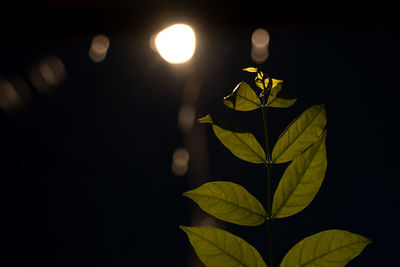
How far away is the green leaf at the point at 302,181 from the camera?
0.30m

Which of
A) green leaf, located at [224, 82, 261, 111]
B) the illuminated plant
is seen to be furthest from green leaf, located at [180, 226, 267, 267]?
green leaf, located at [224, 82, 261, 111]

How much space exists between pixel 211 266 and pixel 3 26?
1322mm

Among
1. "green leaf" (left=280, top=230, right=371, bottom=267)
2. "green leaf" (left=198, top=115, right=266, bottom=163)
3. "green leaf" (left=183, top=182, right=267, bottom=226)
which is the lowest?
"green leaf" (left=280, top=230, right=371, bottom=267)

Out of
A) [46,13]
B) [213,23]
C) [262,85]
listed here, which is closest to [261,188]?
[213,23]

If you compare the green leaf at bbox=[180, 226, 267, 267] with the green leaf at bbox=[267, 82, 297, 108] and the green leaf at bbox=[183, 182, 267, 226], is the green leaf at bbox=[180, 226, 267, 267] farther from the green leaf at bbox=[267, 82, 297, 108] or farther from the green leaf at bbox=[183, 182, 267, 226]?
the green leaf at bbox=[267, 82, 297, 108]

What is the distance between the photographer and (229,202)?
33 centimetres

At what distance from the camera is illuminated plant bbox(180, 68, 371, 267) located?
0.29 meters

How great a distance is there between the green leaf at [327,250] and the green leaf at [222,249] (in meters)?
0.03

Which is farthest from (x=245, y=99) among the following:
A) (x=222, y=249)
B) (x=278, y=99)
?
(x=222, y=249)

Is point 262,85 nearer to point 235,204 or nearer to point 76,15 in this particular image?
point 235,204

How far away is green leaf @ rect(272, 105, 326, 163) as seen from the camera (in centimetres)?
31

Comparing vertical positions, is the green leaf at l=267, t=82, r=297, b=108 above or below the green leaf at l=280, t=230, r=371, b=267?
above

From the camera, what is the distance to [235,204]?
0.33 meters

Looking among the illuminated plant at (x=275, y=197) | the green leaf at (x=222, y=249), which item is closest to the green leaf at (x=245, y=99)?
→ the illuminated plant at (x=275, y=197)
